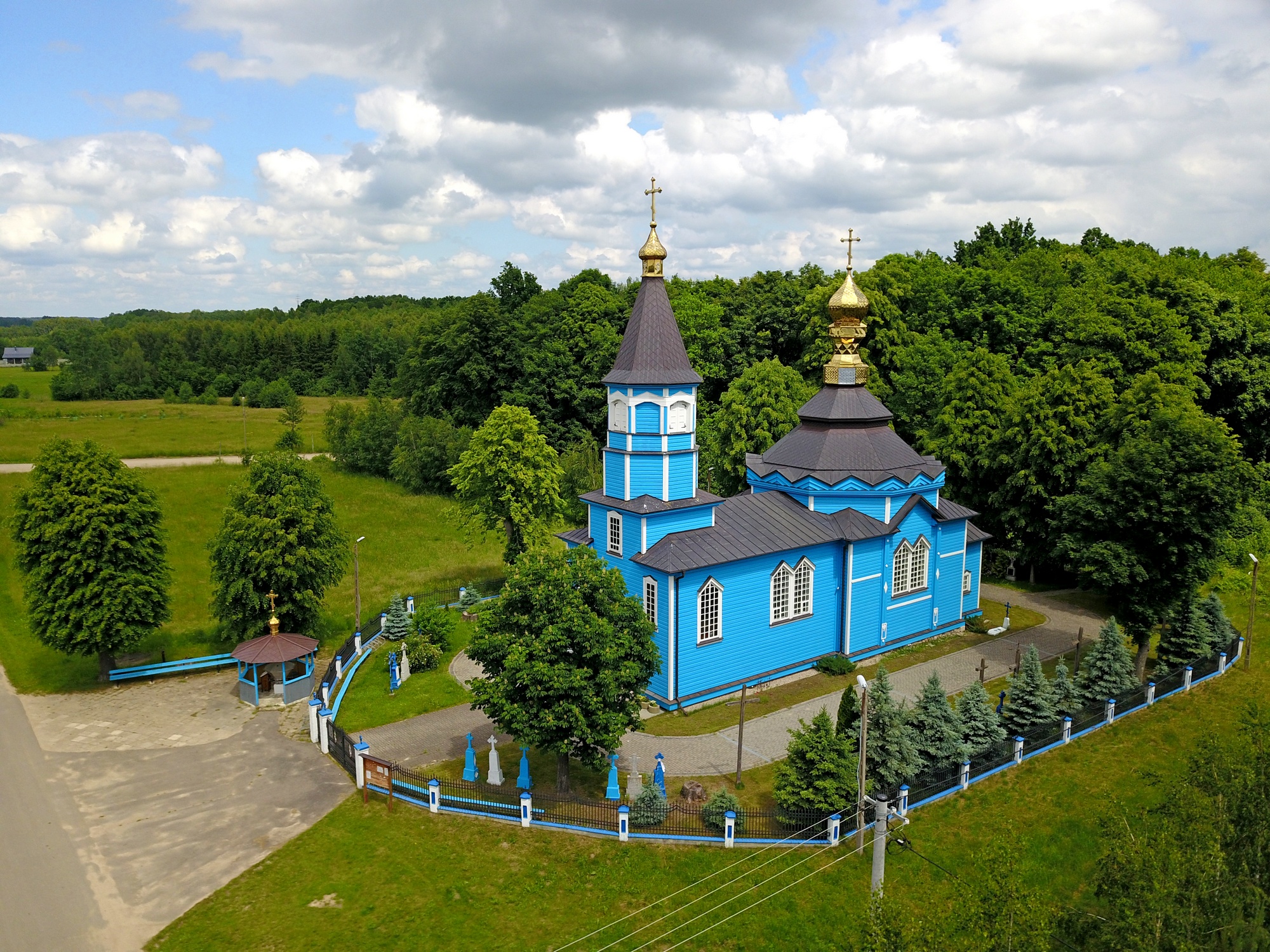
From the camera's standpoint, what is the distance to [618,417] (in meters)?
22.6

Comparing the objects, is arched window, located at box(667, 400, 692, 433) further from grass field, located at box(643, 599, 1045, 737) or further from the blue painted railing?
the blue painted railing

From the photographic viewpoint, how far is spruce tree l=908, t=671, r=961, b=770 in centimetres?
1795

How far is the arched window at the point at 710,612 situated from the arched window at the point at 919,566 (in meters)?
7.56

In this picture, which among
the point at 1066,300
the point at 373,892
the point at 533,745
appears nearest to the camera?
the point at 373,892

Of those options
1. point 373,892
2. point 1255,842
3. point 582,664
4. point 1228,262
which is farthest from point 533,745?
point 1228,262

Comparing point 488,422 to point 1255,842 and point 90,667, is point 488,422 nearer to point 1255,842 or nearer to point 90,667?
point 90,667

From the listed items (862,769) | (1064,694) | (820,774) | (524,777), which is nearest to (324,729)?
(524,777)

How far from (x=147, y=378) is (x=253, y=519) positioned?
80.3 meters

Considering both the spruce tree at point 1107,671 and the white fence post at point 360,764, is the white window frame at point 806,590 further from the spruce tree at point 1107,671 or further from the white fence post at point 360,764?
the white fence post at point 360,764

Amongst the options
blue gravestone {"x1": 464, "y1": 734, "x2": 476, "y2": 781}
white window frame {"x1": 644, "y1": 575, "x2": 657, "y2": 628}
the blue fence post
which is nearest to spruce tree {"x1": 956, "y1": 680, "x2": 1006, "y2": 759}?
white window frame {"x1": 644, "y1": 575, "x2": 657, "y2": 628}

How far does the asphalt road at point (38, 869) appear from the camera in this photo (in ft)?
45.4

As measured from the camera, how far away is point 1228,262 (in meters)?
52.0

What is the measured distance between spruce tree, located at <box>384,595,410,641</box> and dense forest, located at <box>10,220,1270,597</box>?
13118 millimetres

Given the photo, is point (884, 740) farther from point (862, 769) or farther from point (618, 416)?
point (618, 416)
